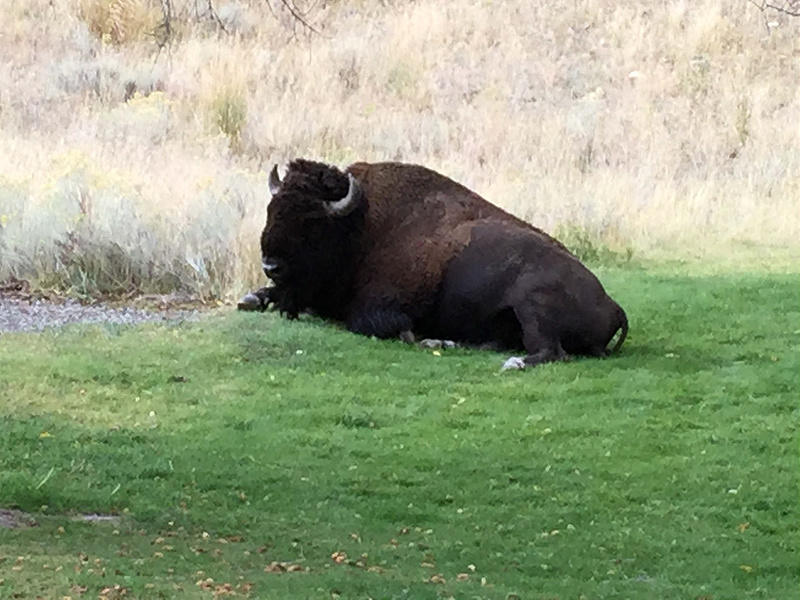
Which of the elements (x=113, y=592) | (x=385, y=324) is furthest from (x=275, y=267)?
(x=113, y=592)

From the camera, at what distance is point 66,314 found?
11.6 metres

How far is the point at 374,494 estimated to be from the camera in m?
6.70

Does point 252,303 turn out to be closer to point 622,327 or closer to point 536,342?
point 536,342

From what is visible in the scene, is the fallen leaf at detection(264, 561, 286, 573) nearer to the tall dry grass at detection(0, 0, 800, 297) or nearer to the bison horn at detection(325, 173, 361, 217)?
the tall dry grass at detection(0, 0, 800, 297)

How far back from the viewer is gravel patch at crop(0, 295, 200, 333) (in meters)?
11.0

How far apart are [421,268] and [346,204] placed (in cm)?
91

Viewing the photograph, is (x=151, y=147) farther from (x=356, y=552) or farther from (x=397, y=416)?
(x=356, y=552)

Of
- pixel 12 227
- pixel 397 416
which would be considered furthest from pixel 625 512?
pixel 12 227

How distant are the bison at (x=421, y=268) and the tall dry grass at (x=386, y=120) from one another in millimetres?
1509

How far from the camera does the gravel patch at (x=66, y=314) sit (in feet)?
35.9

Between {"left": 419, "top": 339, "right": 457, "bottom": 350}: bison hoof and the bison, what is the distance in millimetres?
123

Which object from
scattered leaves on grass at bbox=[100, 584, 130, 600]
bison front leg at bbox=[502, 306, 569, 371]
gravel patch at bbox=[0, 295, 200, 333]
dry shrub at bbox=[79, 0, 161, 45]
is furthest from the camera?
dry shrub at bbox=[79, 0, 161, 45]

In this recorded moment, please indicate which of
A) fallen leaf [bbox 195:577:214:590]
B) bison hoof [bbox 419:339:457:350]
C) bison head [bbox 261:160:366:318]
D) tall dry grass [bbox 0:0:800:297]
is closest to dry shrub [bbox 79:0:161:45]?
tall dry grass [bbox 0:0:800:297]

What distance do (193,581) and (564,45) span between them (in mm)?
28315
